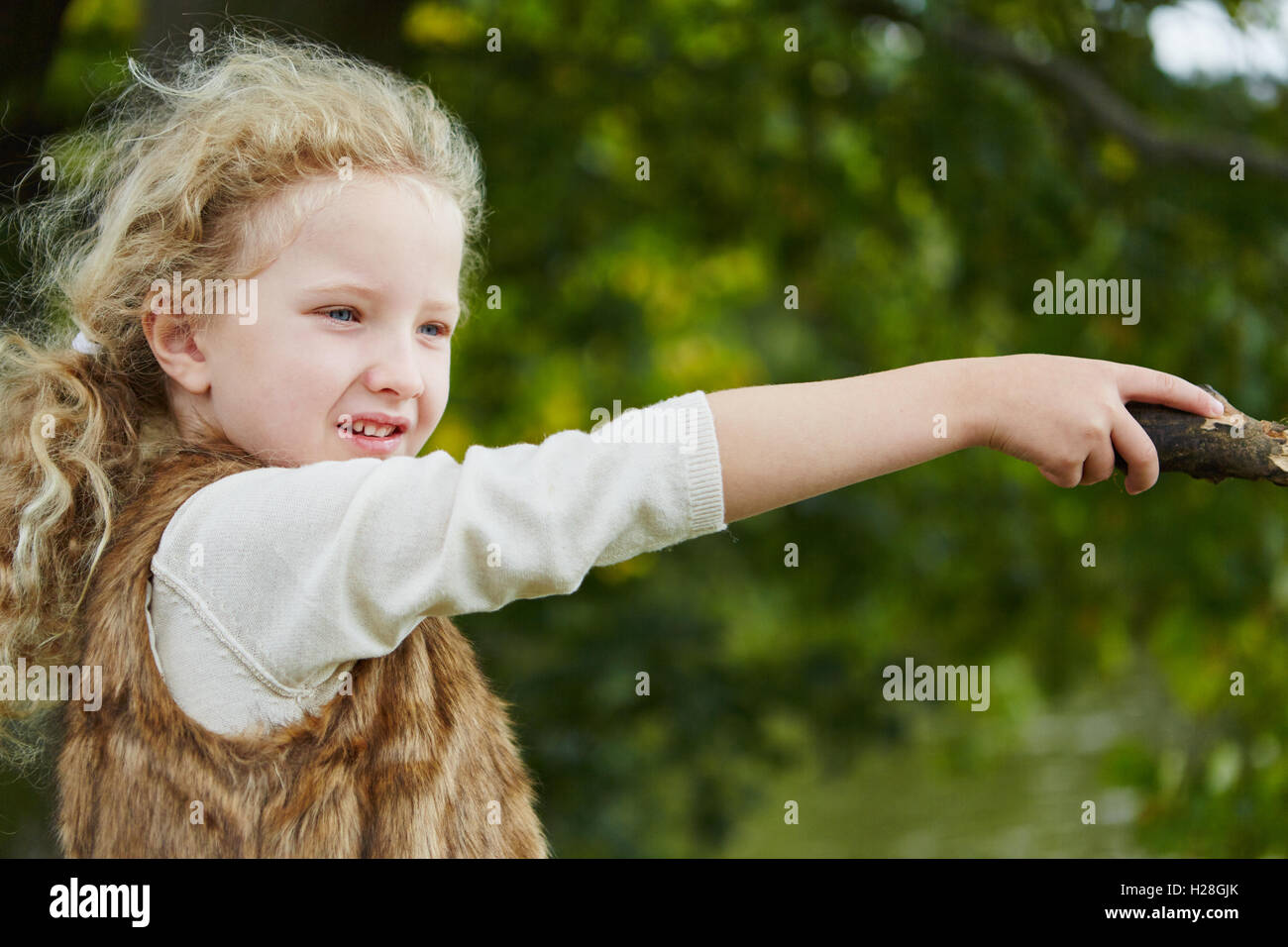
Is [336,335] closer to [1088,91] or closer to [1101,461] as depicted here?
[1101,461]

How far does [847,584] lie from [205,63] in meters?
3.37

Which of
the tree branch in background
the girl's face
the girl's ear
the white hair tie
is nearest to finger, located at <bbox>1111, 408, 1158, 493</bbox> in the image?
the girl's face

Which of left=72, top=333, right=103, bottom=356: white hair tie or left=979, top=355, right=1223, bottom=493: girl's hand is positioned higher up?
left=72, top=333, right=103, bottom=356: white hair tie

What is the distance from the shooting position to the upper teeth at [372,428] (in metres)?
1.52

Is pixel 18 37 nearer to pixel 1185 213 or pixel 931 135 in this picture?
pixel 931 135

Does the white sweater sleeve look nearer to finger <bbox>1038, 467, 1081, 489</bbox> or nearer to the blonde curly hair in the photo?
the blonde curly hair

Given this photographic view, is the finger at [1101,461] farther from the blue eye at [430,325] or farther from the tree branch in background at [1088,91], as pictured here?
the tree branch in background at [1088,91]

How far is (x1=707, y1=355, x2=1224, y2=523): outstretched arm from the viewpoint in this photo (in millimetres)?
1286

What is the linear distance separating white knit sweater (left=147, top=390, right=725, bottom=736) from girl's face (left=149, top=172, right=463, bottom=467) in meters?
0.13

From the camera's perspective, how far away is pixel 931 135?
436 cm

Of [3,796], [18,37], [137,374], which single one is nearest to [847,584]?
[3,796]

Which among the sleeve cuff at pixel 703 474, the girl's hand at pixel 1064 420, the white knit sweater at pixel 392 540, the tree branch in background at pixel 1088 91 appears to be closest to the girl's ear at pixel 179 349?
the white knit sweater at pixel 392 540

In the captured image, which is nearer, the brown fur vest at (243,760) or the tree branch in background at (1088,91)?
the brown fur vest at (243,760)

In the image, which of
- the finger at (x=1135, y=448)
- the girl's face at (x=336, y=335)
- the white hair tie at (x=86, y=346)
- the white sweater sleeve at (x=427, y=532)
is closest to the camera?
the white sweater sleeve at (x=427, y=532)
